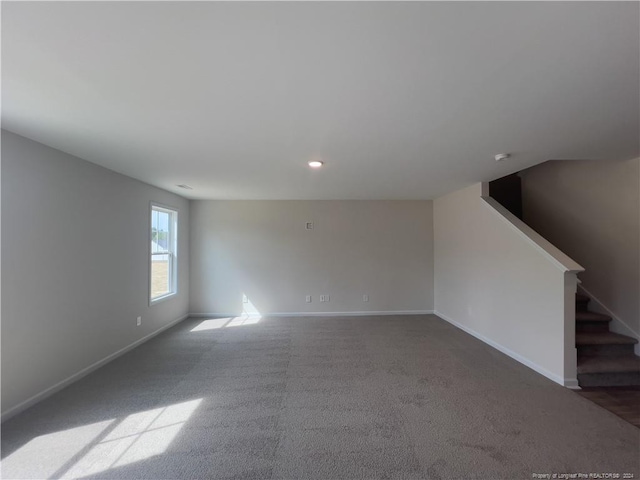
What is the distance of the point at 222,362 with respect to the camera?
10.4ft

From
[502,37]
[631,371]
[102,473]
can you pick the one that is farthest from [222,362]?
[631,371]

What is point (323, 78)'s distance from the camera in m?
1.39

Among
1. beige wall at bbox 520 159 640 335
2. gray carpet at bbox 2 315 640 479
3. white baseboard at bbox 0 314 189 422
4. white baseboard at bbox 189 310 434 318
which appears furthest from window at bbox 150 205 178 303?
beige wall at bbox 520 159 640 335

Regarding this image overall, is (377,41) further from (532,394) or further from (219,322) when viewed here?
(219,322)

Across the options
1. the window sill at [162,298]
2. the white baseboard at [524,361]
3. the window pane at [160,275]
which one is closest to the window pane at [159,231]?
the window pane at [160,275]

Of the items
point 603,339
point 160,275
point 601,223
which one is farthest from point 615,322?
point 160,275

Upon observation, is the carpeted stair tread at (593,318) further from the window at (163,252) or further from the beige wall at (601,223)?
the window at (163,252)

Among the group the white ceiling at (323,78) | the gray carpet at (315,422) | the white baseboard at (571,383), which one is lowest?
the gray carpet at (315,422)

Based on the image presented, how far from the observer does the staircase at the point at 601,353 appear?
2.68 metres

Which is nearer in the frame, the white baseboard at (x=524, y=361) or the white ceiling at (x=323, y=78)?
the white ceiling at (x=323, y=78)

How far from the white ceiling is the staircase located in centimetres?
197

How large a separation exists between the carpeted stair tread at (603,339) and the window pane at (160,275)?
18.2 ft

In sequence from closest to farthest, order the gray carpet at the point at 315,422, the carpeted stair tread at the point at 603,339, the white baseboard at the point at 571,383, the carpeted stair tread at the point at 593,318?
the gray carpet at the point at 315,422 → the white baseboard at the point at 571,383 → the carpeted stair tread at the point at 603,339 → the carpeted stair tread at the point at 593,318

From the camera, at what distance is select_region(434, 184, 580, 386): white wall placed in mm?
2688
